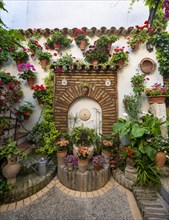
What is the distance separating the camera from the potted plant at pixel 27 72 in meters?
4.04

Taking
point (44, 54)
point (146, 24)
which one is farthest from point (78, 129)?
point (146, 24)

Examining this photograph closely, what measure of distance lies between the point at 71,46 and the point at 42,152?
3798 mm

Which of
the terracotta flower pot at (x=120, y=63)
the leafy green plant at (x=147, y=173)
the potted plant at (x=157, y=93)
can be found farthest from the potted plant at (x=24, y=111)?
the potted plant at (x=157, y=93)

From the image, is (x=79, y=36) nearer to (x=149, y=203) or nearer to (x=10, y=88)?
(x=10, y=88)

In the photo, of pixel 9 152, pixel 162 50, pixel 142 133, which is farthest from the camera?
pixel 162 50

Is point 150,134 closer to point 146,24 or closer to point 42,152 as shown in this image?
point 42,152

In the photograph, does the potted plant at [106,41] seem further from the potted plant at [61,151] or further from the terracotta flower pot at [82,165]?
the terracotta flower pot at [82,165]

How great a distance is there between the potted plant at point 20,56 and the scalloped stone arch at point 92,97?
172 centimetres

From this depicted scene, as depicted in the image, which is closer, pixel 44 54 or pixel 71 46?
pixel 44 54

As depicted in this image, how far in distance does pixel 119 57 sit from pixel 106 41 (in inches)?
28.7

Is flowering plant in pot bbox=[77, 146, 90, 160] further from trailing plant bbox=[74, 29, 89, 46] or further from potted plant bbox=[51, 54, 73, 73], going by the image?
trailing plant bbox=[74, 29, 89, 46]

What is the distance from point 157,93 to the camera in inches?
144

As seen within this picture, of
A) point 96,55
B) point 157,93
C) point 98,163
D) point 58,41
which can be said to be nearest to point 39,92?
point 58,41

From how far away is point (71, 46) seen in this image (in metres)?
4.47
